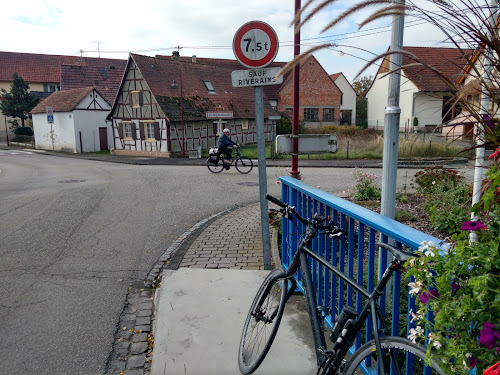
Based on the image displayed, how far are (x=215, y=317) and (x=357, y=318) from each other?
2017 millimetres

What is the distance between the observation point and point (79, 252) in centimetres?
657

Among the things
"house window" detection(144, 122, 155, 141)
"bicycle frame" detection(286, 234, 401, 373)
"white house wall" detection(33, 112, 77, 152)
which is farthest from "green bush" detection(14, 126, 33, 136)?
"bicycle frame" detection(286, 234, 401, 373)

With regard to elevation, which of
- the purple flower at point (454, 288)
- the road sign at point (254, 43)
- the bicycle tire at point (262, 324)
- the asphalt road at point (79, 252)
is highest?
the road sign at point (254, 43)

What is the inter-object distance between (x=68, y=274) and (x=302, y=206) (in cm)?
328

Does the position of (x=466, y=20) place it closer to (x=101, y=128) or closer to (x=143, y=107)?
(x=143, y=107)

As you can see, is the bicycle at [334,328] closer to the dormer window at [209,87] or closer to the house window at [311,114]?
the dormer window at [209,87]

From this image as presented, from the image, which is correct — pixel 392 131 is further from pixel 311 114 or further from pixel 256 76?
pixel 311 114

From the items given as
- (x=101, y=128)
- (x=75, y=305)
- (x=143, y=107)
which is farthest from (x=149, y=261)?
(x=101, y=128)

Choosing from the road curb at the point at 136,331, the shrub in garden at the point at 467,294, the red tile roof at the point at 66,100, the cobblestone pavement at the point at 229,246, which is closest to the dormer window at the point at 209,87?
the red tile roof at the point at 66,100

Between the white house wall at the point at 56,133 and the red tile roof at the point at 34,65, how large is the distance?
61.0ft

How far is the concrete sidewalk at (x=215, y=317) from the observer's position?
341cm

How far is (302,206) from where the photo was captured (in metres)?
4.30

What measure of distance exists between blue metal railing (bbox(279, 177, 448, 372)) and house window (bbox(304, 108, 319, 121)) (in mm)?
41773

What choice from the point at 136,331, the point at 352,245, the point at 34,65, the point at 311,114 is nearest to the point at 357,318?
the point at 352,245
